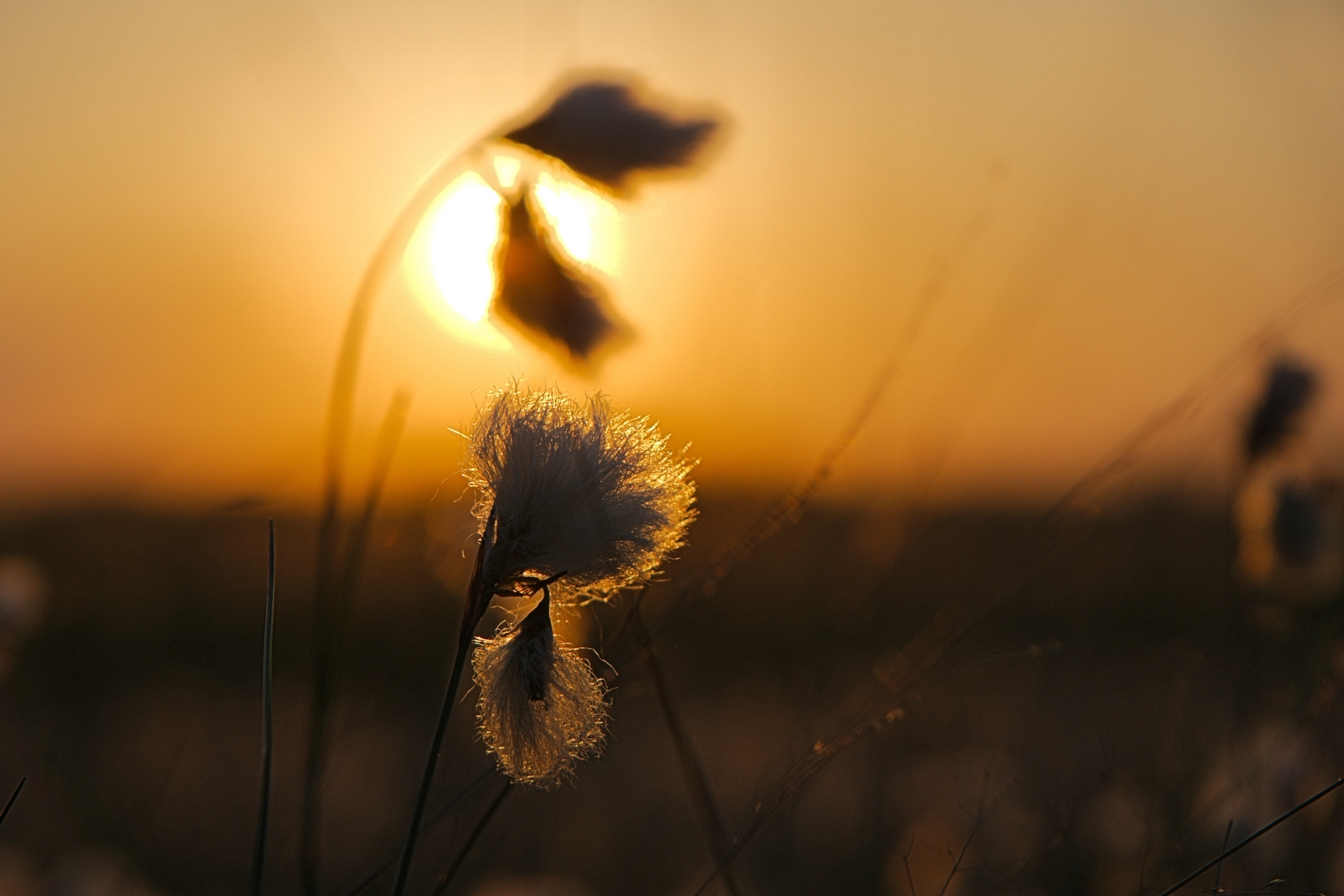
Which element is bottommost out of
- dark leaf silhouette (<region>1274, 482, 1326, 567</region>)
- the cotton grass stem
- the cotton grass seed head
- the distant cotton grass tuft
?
dark leaf silhouette (<region>1274, 482, 1326, 567</region>)

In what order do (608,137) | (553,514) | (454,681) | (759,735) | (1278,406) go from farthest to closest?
(759,735)
(1278,406)
(608,137)
(553,514)
(454,681)

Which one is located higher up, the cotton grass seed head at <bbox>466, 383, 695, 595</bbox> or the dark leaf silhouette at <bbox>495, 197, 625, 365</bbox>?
the dark leaf silhouette at <bbox>495, 197, 625, 365</bbox>

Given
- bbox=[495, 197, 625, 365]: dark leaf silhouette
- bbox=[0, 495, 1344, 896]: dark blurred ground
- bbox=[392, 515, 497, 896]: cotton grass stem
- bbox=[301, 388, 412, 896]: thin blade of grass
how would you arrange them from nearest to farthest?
1. bbox=[392, 515, 497, 896]: cotton grass stem
2. bbox=[301, 388, 412, 896]: thin blade of grass
3. bbox=[495, 197, 625, 365]: dark leaf silhouette
4. bbox=[0, 495, 1344, 896]: dark blurred ground

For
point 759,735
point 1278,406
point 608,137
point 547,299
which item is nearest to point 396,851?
point 547,299

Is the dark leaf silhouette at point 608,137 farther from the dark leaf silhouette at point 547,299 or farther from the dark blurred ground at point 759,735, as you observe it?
the dark blurred ground at point 759,735

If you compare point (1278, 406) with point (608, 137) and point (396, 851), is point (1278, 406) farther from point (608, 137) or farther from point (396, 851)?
point (396, 851)

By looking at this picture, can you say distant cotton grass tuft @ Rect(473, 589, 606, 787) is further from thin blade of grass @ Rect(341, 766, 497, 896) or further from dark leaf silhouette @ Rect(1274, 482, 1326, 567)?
dark leaf silhouette @ Rect(1274, 482, 1326, 567)

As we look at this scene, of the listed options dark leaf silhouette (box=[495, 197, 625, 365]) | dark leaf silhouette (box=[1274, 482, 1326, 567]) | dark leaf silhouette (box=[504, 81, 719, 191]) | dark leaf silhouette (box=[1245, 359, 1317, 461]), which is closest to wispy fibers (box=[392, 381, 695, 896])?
dark leaf silhouette (box=[495, 197, 625, 365])
